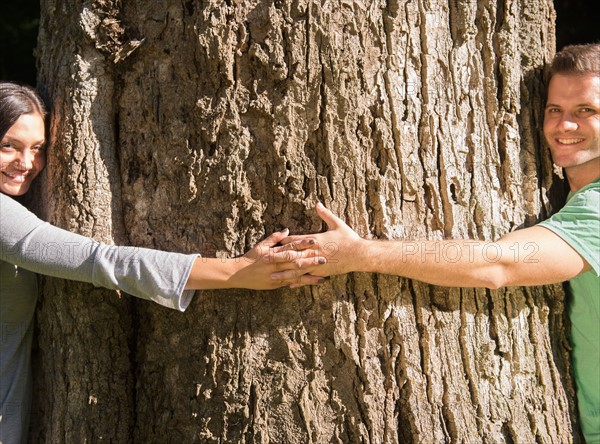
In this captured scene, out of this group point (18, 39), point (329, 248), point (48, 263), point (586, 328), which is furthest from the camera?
point (18, 39)

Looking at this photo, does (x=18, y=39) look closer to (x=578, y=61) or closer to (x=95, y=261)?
(x=95, y=261)

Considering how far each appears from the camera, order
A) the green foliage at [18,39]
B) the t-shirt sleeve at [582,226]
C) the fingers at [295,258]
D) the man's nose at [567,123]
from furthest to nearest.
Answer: the green foliage at [18,39], the man's nose at [567,123], the t-shirt sleeve at [582,226], the fingers at [295,258]

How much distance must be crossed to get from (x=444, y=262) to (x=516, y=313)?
0.44 meters

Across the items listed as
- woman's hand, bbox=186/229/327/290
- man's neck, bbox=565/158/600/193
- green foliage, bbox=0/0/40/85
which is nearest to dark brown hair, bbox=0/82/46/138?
woman's hand, bbox=186/229/327/290

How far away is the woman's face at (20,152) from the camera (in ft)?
9.43

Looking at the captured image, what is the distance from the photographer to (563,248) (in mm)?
2662

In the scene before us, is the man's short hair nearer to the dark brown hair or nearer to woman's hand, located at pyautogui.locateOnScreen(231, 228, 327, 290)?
woman's hand, located at pyautogui.locateOnScreen(231, 228, 327, 290)

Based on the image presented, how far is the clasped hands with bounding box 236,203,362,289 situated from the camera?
2.50 meters

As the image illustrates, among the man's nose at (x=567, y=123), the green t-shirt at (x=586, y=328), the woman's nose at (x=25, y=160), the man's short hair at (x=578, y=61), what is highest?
the man's short hair at (x=578, y=61)

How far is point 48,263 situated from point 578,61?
2.21 meters

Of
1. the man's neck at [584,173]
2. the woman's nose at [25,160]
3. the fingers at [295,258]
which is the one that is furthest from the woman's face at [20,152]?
the man's neck at [584,173]

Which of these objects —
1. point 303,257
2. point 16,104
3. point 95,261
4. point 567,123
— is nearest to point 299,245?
point 303,257

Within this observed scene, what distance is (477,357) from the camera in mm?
2646

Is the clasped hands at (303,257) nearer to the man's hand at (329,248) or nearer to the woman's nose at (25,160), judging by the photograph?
the man's hand at (329,248)
